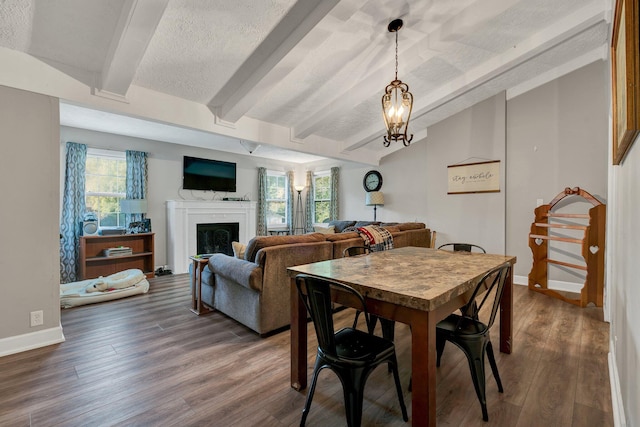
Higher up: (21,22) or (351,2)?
(351,2)

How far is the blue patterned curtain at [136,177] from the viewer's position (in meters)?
5.23

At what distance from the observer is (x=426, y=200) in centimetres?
579

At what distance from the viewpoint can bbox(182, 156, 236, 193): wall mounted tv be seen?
19.4 ft

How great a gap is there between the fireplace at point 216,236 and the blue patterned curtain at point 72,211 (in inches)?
72.0

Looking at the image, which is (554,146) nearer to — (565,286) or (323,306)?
(565,286)

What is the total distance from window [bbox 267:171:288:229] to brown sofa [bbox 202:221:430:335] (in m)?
4.15

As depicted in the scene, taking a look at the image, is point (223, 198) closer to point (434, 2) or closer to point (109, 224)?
point (109, 224)

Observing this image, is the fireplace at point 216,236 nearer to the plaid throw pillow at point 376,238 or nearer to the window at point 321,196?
the window at point 321,196

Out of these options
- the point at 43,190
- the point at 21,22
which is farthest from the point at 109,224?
the point at 21,22

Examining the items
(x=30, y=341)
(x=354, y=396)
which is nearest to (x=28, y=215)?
(x=30, y=341)

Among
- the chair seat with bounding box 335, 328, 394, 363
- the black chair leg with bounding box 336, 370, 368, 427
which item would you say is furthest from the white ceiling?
the black chair leg with bounding box 336, 370, 368, 427

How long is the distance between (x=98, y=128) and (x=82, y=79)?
2508 millimetres

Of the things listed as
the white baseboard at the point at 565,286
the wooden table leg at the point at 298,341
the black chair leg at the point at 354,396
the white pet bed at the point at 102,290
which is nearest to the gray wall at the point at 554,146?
the white baseboard at the point at 565,286

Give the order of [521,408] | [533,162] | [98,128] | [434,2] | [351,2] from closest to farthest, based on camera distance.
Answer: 1. [521,408]
2. [351,2]
3. [434,2]
4. [533,162]
5. [98,128]
